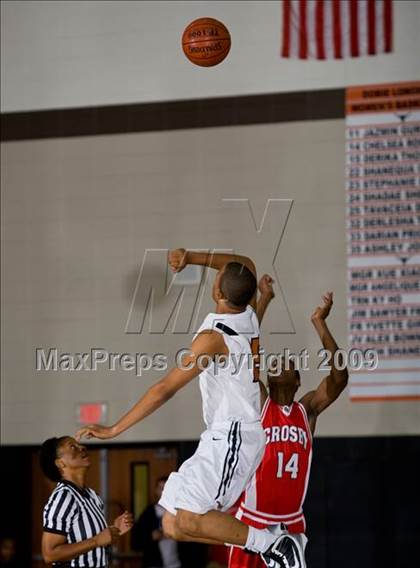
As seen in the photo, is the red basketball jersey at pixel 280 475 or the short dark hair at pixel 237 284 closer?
the short dark hair at pixel 237 284

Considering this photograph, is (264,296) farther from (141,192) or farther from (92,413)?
(92,413)

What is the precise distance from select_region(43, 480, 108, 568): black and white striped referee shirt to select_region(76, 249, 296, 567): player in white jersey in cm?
66

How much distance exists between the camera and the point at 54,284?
1002 centimetres

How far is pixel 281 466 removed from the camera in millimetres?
6941

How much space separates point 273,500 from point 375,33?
458 cm

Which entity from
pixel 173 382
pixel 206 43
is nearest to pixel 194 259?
pixel 173 382

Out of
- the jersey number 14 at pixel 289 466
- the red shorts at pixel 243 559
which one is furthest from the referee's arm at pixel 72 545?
the jersey number 14 at pixel 289 466

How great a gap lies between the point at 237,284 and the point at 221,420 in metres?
0.75

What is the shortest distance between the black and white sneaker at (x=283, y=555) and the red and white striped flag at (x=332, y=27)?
5020 mm

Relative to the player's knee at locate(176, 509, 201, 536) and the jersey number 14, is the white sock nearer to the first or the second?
the player's knee at locate(176, 509, 201, 536)

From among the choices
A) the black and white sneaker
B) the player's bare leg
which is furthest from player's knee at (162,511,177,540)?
the black and white sneaker

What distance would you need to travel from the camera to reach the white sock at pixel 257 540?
5918 millimetres

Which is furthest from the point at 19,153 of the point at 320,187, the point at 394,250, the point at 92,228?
the point at 394,250

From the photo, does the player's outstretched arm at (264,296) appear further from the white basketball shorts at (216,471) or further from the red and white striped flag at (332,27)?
the red and white striped flag at (332,27)
